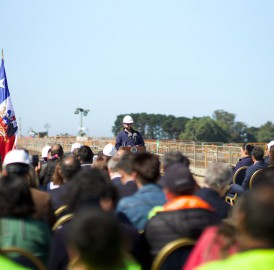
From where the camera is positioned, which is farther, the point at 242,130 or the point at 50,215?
the point at 242,130

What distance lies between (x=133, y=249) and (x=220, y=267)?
1691mm

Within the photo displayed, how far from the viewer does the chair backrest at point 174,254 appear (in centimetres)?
330

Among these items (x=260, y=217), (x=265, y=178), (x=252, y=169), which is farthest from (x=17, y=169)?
(x=252, y=169)

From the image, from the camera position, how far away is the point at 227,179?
481 centimetres

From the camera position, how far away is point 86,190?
3.83m

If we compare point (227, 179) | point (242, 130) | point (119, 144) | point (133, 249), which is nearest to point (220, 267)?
point (133, 249)

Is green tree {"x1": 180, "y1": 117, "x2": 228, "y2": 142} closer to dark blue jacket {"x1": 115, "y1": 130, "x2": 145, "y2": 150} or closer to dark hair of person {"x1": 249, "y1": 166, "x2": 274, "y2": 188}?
dark blue jacket {"x1": 115, "y1": 130, "x2": 145, "y2": 150}

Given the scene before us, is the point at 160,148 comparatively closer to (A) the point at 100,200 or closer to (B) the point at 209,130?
(A) the point at 100,200

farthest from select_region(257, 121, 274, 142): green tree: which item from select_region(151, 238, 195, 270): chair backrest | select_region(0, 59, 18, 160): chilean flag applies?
select_region(151, 238, 195, 270): chair backrest

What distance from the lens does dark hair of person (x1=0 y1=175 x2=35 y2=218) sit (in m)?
3.42

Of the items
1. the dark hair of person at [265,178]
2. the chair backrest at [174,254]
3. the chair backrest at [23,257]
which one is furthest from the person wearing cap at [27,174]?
the dark hair of person at [265,178]

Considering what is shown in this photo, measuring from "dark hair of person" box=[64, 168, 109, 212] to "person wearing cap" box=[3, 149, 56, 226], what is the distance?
29 cm

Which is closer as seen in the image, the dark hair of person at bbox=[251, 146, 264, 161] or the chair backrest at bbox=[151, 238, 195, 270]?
the chair backrest at bbox=[151, 238, 195, 270]

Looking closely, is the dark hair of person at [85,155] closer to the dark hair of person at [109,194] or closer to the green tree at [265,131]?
the dark hair of person at [109,194]
